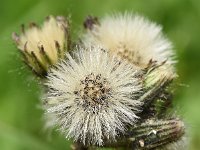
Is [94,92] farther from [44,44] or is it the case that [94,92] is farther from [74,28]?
[74,28]

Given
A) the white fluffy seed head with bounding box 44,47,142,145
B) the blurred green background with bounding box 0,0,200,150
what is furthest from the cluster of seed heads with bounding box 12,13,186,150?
the blurred green background with bounding box 0,0,200,150

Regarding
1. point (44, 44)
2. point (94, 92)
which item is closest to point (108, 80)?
point (94, 92)

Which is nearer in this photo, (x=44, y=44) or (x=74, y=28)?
(x=44, y=44)

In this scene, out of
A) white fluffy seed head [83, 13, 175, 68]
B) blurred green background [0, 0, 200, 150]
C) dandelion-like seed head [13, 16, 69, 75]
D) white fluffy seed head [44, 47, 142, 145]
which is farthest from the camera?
blurred green background [0, 0, 200, 150]

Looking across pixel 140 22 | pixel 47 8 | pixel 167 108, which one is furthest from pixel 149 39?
pixel 47 8

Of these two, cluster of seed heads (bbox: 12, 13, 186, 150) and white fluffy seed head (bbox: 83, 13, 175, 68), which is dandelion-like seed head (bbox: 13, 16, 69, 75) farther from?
white fluffy seed head (bbox: 83, 13, 175, 68)

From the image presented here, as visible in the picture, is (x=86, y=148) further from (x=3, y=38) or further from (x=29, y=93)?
(x=3, y=38)
